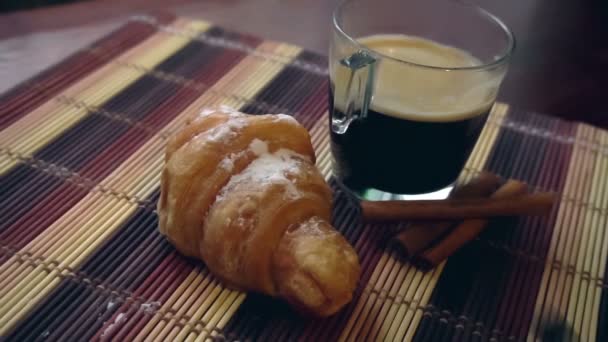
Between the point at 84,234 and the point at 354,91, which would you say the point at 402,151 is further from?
the point at 84,234

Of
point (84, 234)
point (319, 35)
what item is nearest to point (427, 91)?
point (84, 234)

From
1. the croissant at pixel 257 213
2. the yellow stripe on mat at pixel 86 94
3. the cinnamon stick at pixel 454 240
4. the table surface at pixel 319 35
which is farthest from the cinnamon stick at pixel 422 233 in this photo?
the yellow stripe on mat at pixel 86 94

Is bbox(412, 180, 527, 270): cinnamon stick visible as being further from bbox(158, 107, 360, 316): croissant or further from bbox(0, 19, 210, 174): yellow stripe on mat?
bbox(0, 19, 210, 174): yellow stripe on mat

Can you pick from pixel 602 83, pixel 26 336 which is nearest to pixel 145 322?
pixel 26 336

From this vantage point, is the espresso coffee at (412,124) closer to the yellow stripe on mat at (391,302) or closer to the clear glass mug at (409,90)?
the clear glass mug at (409,90)

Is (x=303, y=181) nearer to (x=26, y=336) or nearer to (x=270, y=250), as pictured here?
(x=270, y=250)

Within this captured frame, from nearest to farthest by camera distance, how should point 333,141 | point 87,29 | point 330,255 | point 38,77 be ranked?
point 330,255
point 333,141
point 38,77
point 87,29
